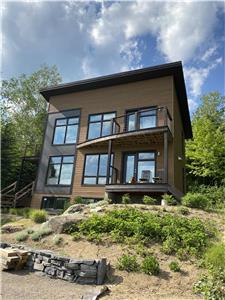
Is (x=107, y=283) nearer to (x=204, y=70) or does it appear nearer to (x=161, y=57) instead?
(x=161, y=57)

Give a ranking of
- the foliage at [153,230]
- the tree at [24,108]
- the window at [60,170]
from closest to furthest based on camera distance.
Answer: the foliage at [153,230] → the window at [60,170] → the tree at [24,108]

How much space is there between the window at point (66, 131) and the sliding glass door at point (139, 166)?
15.0ft

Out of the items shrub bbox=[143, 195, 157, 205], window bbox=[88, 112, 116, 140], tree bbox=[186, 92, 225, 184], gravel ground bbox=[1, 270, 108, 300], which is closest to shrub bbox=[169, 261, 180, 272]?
gravel ground bbox=[1, 270, 108, 300]

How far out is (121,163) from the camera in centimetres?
1399

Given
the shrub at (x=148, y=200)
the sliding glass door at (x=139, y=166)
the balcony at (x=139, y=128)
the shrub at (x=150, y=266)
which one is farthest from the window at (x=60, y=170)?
the shrub at (x=150, y=266)

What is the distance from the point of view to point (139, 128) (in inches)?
543

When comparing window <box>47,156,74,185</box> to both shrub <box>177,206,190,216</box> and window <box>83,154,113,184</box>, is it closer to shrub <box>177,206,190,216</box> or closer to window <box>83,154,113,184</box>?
window <box>83,154,113,184</box>

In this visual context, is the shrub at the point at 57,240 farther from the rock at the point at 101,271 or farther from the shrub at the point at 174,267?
the shrub at the point at 174,267

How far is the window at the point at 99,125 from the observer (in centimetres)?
1538

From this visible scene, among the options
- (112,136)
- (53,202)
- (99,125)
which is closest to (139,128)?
(112,136)

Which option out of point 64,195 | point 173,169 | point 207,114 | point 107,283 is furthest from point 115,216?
point 207,114

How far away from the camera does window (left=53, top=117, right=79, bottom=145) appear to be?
54.3 feet

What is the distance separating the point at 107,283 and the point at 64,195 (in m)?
10.6

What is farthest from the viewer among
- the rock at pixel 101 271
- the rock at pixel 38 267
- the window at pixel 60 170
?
the window at pixel 60 170
